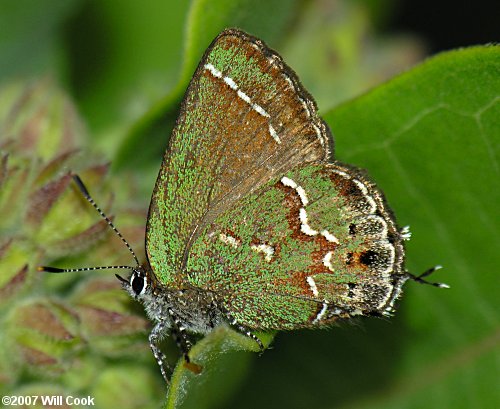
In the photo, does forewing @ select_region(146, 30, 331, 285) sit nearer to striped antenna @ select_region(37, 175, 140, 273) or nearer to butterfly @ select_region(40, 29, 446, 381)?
butterfly @ select_region(40, 29, 446, 381)

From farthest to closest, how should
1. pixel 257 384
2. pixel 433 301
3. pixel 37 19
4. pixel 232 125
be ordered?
pixel 37 19 → pixel 257 384 → pixel 433 301 → pixel 232 125


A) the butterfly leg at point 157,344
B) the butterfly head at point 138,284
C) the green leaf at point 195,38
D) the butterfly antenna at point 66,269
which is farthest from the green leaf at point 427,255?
the butterfly antenna at point 66,269

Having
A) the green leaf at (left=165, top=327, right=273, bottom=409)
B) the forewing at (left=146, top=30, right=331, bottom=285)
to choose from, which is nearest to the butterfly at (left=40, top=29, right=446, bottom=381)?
the forewing at (left=146, top=30, right=331, bottom=285)

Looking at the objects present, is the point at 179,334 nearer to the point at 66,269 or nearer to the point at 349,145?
the point at 66,269

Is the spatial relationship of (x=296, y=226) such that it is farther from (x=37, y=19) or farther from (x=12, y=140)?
(x=37, y=19)

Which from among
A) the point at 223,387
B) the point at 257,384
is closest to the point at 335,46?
the point at 257,384

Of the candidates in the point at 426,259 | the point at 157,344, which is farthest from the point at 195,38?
the point at 426,259

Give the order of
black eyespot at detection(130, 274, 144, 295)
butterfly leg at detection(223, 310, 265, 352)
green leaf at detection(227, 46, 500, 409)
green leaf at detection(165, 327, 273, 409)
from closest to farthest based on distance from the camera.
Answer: green leaf at detection(165, 327, 273, 409)
butterfly leg at detection(223, 310, 265, 352)
green leaf at detection(227, 46, 500, 409)
black eyespot at detection(130, 274, 144, 295)
